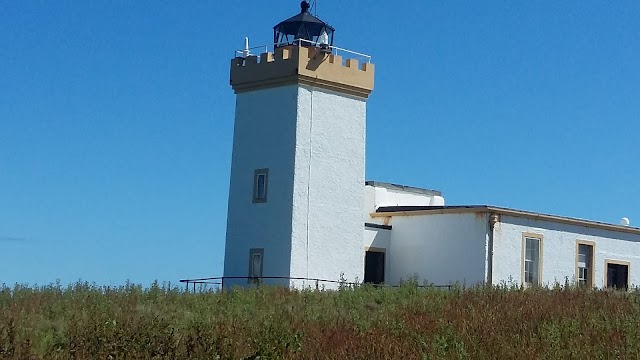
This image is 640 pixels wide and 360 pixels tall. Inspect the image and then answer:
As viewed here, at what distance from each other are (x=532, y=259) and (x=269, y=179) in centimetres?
894

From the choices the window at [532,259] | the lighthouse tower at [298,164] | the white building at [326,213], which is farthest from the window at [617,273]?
the lighthouse tower at [298,164]

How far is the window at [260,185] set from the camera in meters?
31.8

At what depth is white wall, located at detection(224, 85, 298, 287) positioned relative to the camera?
31.1 metres

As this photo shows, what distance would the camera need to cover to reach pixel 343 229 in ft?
105

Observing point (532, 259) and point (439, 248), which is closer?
point (439, 248)

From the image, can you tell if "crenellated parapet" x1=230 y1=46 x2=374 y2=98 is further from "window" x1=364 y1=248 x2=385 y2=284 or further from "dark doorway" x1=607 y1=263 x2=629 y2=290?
"dark doorway" x1=607 y1=263 x2=629 y2=290

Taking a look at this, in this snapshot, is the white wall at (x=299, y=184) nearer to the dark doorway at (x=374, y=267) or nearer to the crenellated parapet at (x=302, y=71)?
the crenellated parapet at (x=302, y=71)

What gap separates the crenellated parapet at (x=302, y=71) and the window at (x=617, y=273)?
10563mm

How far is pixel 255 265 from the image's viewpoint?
31516mm

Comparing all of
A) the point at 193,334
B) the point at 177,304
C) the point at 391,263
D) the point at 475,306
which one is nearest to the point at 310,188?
the point at 391,263

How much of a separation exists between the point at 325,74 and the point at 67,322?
15143mm

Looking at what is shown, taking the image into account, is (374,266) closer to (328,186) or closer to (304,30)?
(328,186)

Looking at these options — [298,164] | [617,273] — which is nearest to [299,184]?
[298,164]

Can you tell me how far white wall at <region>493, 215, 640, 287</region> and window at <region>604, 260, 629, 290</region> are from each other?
6.9 inches
